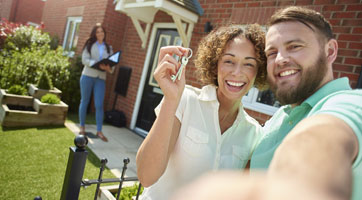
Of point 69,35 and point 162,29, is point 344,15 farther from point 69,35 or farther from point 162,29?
point 69,35

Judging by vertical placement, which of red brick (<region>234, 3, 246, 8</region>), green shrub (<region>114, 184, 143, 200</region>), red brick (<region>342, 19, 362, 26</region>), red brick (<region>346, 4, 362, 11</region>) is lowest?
green shrub (<region>114, 184, 143, 200</region>)

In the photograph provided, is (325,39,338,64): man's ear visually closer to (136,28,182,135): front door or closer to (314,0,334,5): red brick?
(314,0,334,5): red brick

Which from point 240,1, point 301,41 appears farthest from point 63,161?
point 240,1

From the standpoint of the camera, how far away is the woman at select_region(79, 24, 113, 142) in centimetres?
459

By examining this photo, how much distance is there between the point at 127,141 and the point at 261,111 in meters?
3.04

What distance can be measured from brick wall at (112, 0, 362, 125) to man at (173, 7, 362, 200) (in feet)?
6.81

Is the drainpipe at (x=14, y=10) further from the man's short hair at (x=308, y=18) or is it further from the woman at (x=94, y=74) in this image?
the man's short hair at (x=308, y=18)

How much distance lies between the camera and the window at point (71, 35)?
8583mm

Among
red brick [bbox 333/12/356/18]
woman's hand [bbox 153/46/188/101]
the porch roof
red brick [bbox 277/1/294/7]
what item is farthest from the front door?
woman's hand [bbox 153/46/188/101]

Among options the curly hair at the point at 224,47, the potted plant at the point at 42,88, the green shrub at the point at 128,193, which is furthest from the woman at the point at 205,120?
the potted plant at the point at 42,88

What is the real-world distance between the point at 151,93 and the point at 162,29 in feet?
5.42

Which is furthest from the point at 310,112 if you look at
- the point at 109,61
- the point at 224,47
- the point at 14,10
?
the point at 14,10

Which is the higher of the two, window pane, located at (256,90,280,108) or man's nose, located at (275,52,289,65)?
man's nose, located at (275,52,289,65)

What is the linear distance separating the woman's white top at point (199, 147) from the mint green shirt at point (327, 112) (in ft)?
0.90
